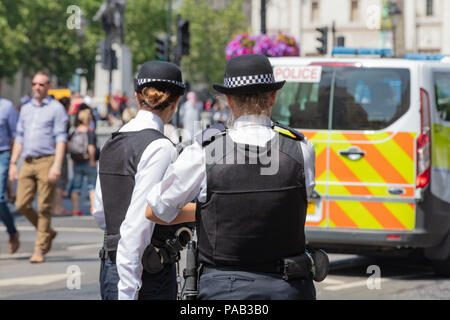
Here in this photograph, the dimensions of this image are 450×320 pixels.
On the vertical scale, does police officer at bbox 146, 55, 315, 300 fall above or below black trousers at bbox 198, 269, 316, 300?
above

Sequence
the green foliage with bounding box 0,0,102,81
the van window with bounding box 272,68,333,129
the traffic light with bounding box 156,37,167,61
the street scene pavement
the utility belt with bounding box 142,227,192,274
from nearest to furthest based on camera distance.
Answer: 1. the utility belt with bounding box 142,227,192,274
2. the street scene pavement
3. the van window with bounding box 272,68,333,129
4. the traffic light with bounding box 156,37,167,61
5. the green foliage with bounding box 0,0,102,81

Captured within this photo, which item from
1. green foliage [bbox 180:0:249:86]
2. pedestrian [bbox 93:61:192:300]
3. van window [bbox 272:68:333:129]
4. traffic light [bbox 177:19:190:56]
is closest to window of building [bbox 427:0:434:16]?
green foliage [bbox 180:0:249:86]

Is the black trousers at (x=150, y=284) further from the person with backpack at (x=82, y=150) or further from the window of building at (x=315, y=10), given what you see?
the window of building at (x=315, y=10)

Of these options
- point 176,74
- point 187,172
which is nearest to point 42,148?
point 176,74

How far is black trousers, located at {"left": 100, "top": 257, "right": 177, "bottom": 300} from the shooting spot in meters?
4.41

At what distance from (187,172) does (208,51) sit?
3334 inches

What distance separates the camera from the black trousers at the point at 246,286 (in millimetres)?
3660

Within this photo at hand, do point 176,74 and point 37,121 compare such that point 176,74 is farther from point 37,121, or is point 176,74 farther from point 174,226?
point 37,121

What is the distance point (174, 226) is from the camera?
444cm

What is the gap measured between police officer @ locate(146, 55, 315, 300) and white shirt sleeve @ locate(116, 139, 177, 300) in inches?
20.3

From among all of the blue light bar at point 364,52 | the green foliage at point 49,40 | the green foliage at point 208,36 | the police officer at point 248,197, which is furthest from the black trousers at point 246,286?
the green foliage at point 208,36

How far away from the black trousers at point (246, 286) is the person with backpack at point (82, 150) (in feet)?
38.3

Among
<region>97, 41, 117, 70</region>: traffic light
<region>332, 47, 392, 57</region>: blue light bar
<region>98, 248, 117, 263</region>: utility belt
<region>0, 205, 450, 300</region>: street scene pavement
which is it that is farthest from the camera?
<region>97, 41, 117, 70</region>: traffic light

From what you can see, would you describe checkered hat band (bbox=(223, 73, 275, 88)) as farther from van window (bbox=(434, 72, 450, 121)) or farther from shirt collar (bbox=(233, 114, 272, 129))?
van window (bbox=(434, 72, 450, 121))
